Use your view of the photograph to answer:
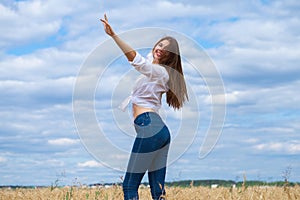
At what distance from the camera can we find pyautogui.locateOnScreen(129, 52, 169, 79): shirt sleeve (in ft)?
16.5

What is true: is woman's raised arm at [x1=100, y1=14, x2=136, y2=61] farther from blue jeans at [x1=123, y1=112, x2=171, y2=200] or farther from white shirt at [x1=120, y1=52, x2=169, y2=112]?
blue jeans at [x1=123, y1=112, x2=171, y2=200]

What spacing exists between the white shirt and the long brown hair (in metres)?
0.11

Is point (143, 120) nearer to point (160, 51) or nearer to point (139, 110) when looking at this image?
point (139, 110)

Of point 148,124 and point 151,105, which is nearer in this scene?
point 148,124

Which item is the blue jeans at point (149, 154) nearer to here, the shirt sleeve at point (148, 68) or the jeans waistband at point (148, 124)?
the jeans waistband at point (148, 124)

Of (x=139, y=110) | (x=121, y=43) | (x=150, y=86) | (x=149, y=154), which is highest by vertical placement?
(x=121, y=43)

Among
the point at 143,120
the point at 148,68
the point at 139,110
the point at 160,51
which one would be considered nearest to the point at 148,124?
the point at 143,120

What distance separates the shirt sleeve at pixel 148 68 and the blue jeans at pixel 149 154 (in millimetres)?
369

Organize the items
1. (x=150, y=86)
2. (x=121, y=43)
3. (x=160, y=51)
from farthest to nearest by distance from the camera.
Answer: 1. (x=160, y=51)
2. (x=150, y=86)
3. (x=121, y=43)

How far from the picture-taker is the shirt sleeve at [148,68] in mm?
5043

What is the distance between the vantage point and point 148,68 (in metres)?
5.11

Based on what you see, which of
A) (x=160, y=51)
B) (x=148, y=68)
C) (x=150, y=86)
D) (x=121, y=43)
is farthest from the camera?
(x=160, y=51)

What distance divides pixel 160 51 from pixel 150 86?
0.39m

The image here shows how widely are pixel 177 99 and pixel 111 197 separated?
135 cm
